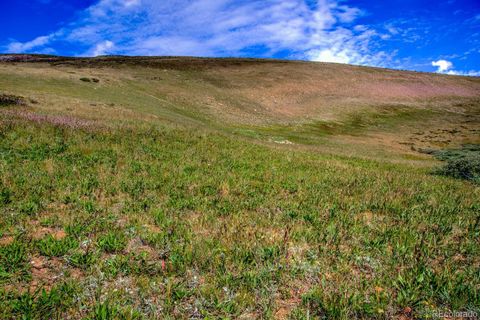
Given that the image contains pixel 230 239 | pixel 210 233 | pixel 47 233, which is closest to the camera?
pixel 47 233

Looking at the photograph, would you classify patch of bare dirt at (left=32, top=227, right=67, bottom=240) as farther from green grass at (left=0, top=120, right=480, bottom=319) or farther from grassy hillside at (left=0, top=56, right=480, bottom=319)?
green grass at (left=0, top=120, right=480, bottom=319)

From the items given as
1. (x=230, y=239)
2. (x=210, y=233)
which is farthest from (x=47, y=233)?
(x=230, y=239)

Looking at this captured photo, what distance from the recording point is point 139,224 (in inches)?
270

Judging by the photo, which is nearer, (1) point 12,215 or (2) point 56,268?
(2) point 56,268

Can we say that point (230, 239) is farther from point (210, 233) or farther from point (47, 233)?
point (47, 233)

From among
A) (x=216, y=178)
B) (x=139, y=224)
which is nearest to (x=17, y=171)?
(x=139, y=224)

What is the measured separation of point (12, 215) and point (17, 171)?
10.4 ft

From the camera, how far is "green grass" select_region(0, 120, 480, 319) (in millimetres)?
4637

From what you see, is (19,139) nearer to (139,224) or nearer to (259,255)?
(139,224)

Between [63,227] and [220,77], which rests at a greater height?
[220,77]

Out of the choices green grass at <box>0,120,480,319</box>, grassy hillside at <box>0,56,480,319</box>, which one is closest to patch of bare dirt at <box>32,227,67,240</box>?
grassy hillside at <box>0,56,480,319</box>

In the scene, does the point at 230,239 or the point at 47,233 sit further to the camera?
the point at 230,239

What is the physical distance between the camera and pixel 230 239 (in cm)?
633

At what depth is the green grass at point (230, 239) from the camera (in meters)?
4.64
